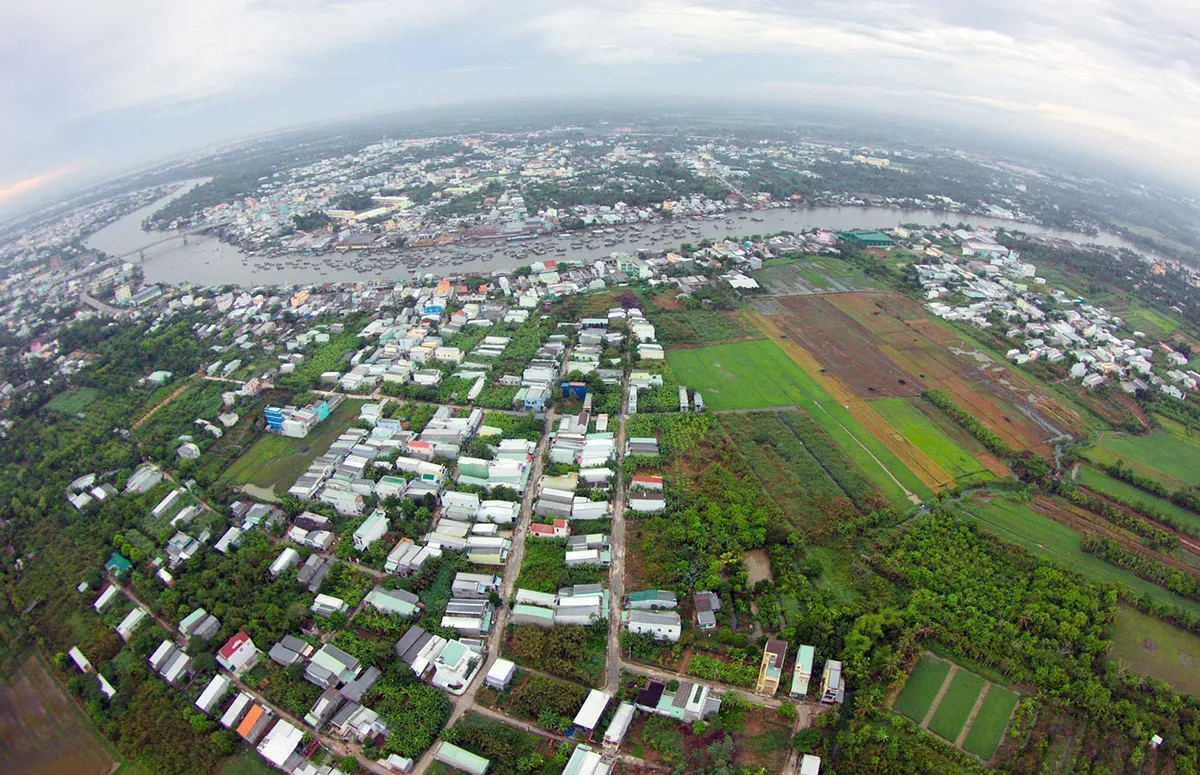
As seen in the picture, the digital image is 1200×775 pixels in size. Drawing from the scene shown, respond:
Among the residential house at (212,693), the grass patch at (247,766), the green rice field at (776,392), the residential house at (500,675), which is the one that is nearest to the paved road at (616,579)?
the residential house at (500,675)

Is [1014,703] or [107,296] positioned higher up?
[107,296]

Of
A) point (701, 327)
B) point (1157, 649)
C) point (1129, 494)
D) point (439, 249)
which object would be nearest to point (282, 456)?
point (701, 327)

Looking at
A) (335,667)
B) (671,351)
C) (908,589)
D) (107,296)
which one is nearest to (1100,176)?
(671,351)

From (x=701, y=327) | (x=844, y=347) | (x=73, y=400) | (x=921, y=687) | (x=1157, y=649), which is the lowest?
(x=1157, y=649)

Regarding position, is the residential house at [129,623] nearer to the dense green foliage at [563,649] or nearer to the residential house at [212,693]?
the residential house at [212,693]

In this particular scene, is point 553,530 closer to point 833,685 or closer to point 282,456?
point 833,685

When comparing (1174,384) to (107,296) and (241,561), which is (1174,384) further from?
(107,296)

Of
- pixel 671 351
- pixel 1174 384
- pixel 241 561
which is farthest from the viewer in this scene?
pixel 671 351
